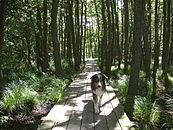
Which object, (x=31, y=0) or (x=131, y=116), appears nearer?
(x=131, y=116)

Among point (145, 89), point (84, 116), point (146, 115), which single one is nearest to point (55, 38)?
point (145, 89)

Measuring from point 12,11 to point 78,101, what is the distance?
812cm

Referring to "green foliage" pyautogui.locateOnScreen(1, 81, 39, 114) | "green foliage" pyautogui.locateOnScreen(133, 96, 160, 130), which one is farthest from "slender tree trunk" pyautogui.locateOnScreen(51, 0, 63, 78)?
"green foliage" pyautogui.locateOnScreen(133, 96, 160, 130)

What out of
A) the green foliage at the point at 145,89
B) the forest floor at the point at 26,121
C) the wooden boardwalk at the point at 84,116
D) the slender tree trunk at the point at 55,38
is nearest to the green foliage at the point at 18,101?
the forest floor at the point at 26,121

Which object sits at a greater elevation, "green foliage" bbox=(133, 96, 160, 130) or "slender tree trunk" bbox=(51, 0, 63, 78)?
"slender tree trunk" bbox=(51, 0, 63, 78)

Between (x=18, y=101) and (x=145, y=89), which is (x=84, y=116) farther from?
(x=145, y=89)

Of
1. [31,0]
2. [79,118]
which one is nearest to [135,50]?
[79,118]

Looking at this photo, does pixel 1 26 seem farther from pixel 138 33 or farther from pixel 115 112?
pixel 115 112

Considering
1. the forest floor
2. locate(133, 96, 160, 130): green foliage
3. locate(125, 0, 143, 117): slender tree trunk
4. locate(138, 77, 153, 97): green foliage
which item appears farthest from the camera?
locate(138, 77, 153, 97): green foliage

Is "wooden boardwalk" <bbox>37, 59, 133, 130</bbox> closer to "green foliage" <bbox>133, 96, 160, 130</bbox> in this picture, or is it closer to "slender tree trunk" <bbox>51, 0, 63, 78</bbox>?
"green foliage" <bbox>133, 96, 160, 130</bbox>

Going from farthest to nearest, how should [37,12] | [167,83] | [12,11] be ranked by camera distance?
1. [37,12]
2. [167,83]
3. [12,11]

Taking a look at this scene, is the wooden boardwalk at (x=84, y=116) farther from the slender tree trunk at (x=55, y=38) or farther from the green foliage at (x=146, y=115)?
the slender tree trunk at (x=55, y=38)

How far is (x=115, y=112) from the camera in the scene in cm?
863

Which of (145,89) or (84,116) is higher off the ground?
(84,116)
